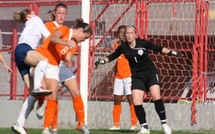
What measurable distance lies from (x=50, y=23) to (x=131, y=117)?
3.79 meters

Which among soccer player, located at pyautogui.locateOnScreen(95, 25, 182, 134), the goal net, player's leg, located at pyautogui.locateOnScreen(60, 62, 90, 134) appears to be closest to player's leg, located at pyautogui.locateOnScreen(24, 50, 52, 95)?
player's leg, located at pyautogui.locateOnScreen(60, 62, 90, 134)

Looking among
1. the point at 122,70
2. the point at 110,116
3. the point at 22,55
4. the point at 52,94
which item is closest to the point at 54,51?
the point at 22,55

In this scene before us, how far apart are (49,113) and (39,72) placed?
659 mm

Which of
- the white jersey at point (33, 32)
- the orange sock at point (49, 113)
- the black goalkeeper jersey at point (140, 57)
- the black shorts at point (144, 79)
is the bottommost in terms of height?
the orange sock at point (49, 113)

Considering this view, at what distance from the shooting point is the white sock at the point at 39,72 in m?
11.0

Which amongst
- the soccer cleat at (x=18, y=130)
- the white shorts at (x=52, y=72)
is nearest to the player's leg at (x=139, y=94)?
the white shorts at (x=52, y=72)

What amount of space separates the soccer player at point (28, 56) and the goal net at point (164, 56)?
4.44 meters

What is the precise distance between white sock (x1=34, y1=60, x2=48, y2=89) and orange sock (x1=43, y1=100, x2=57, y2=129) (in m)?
0.39

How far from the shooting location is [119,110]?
15164 millimetres

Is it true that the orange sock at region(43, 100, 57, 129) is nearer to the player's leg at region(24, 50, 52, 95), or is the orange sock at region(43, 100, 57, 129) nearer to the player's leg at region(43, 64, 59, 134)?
the player's leg at region(43, 64, 59, 134)

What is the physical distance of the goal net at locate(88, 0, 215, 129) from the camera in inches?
618

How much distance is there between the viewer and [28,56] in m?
11.3

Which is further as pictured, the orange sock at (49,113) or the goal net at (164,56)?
the goal net at (164,56)

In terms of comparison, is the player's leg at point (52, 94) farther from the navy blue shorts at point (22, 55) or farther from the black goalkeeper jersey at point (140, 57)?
the black goalkeeper jersey at point (140, 57)
